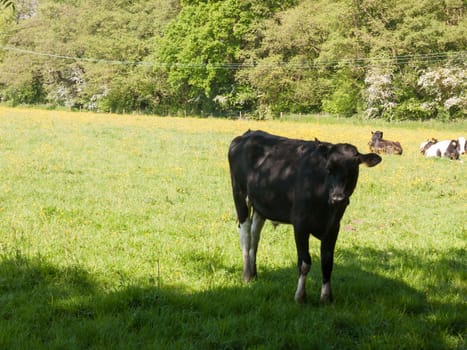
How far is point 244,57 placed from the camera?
6475 centimetres

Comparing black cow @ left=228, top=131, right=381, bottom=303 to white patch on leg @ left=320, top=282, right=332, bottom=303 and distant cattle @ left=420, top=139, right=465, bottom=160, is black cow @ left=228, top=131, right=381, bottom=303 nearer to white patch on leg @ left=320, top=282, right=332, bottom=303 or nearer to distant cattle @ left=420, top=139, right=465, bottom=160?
white patch on leg @ left=320, top=282, right=332, bottom=303

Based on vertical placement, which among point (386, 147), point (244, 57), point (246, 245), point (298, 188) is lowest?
point (246, 245)

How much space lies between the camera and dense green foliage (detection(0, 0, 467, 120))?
52188 millimetres

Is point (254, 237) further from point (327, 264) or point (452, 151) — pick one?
point (452, 151)

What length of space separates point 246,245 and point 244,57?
60451 millimetres

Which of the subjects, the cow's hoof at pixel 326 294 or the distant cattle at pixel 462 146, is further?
the distant cattle at pixel 462 146

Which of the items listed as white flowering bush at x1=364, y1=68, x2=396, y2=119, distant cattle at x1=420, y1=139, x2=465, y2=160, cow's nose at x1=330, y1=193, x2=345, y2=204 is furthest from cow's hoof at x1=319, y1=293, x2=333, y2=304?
white flowering bush at x1=364, y1=68, x2=396, y2=119

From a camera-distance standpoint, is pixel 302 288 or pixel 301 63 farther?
pixel 301 63

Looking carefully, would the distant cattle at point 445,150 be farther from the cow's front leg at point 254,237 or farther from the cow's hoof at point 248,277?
the cow's hoof at point 248,277

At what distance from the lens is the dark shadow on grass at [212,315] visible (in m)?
4.70

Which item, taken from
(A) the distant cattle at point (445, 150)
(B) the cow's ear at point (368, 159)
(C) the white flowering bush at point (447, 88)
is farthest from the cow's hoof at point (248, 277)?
(C) the white flowering bush at point (447, 88)

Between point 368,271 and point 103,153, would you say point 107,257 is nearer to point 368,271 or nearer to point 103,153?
point 368,271

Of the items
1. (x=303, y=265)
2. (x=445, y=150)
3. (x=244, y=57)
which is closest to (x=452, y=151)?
(x=445, y=150)

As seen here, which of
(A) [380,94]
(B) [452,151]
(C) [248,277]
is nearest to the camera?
(C) [248,277]
